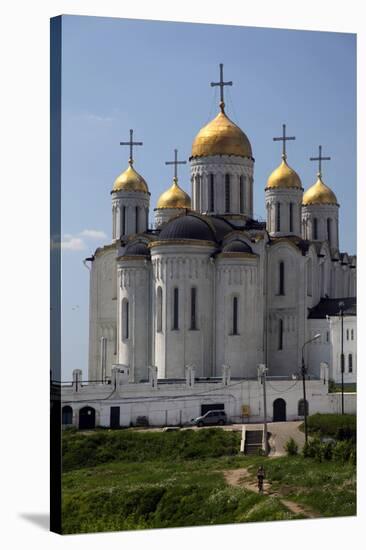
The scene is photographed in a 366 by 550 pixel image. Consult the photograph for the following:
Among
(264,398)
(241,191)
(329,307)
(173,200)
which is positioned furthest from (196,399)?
(173,200)

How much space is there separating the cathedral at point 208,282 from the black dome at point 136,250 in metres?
0.03

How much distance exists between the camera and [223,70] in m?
18.7

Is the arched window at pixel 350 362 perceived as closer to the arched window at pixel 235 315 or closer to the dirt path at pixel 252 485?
the arched window at pixel 235 315

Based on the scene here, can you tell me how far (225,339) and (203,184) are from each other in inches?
196

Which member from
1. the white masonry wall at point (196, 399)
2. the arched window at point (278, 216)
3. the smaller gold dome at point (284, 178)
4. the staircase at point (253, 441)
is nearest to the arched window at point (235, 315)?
the white masonry wall at point (196, 399)

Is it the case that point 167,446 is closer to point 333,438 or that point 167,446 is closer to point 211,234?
point 333,438

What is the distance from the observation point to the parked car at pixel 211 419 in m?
19.9

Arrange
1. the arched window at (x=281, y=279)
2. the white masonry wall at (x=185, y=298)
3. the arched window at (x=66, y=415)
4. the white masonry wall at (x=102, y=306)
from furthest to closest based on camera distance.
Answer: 1. the arched window at (x=281, y=279)
2. the white masonry wall at (x=185, y=298)
3. the white masonry wall at (x=102, y=306)
4. the arched window at (x=66, y=415)

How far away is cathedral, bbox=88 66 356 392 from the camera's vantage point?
23.3m

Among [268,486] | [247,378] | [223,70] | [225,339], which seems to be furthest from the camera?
[225,339]

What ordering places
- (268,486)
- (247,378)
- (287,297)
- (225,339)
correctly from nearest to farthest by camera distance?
(268,486) → (247,378) → (225,339) → (287,297)

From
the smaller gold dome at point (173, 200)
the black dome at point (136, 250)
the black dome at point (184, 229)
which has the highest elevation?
the smaller gold dome at point (173, 200)

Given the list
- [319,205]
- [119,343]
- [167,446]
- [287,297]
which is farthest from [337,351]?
[319,205]

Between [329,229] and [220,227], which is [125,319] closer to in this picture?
[220,227]
